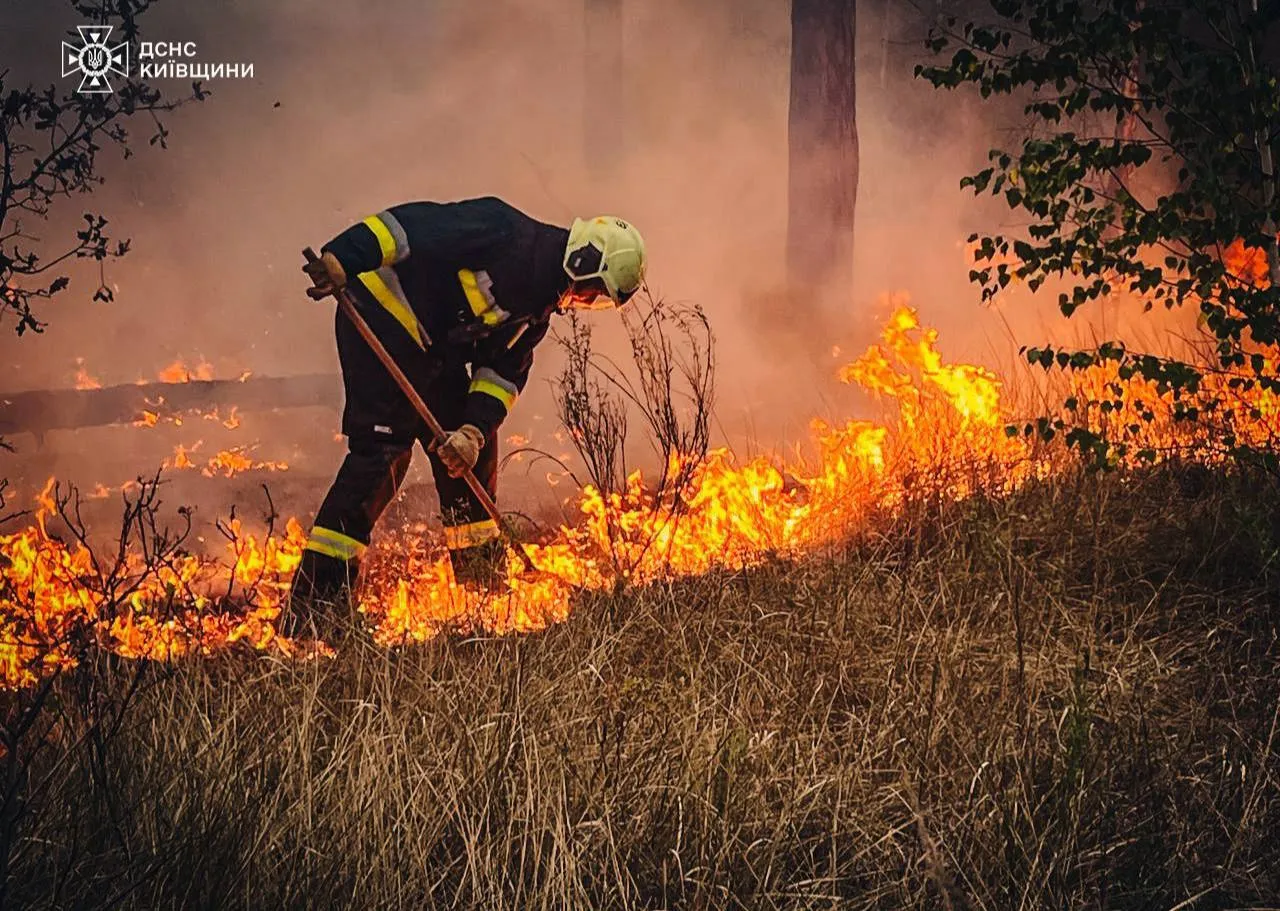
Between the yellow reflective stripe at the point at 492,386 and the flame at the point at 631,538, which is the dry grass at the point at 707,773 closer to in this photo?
the flame at the point at 631,538

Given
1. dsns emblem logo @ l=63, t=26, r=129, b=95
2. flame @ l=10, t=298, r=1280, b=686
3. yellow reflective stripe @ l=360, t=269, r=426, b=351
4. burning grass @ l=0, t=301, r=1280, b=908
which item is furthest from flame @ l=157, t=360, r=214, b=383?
yellow reflective stripe @ l=360, t=269, r=426, b=351

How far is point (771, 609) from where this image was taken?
4.39m

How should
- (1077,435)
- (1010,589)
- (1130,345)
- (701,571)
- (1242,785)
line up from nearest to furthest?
(1242,785)
(1077,435)
(1010,589)
(701,571)
(1130,345)

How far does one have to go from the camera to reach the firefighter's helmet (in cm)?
503

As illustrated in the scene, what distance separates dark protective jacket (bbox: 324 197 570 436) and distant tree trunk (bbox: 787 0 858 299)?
Answer: 329 cm

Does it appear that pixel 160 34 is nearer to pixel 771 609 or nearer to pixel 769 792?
pixel 771 609

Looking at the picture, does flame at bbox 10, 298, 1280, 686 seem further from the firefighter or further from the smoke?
the smoke

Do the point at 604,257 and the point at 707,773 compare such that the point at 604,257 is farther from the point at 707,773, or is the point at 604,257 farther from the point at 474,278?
the point at 707,773

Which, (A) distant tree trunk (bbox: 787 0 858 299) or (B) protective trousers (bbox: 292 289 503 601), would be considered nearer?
(B) protective trousers (bbox: 292 289 503 601)

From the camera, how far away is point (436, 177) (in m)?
8.54

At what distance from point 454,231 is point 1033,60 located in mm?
2230

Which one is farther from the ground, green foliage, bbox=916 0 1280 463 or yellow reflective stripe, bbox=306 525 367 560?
green foliage, bbox=916 0 1280 463

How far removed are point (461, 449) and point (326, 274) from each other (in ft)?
2.67

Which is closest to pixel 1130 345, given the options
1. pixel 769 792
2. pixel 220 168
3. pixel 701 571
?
pixel 701 571
